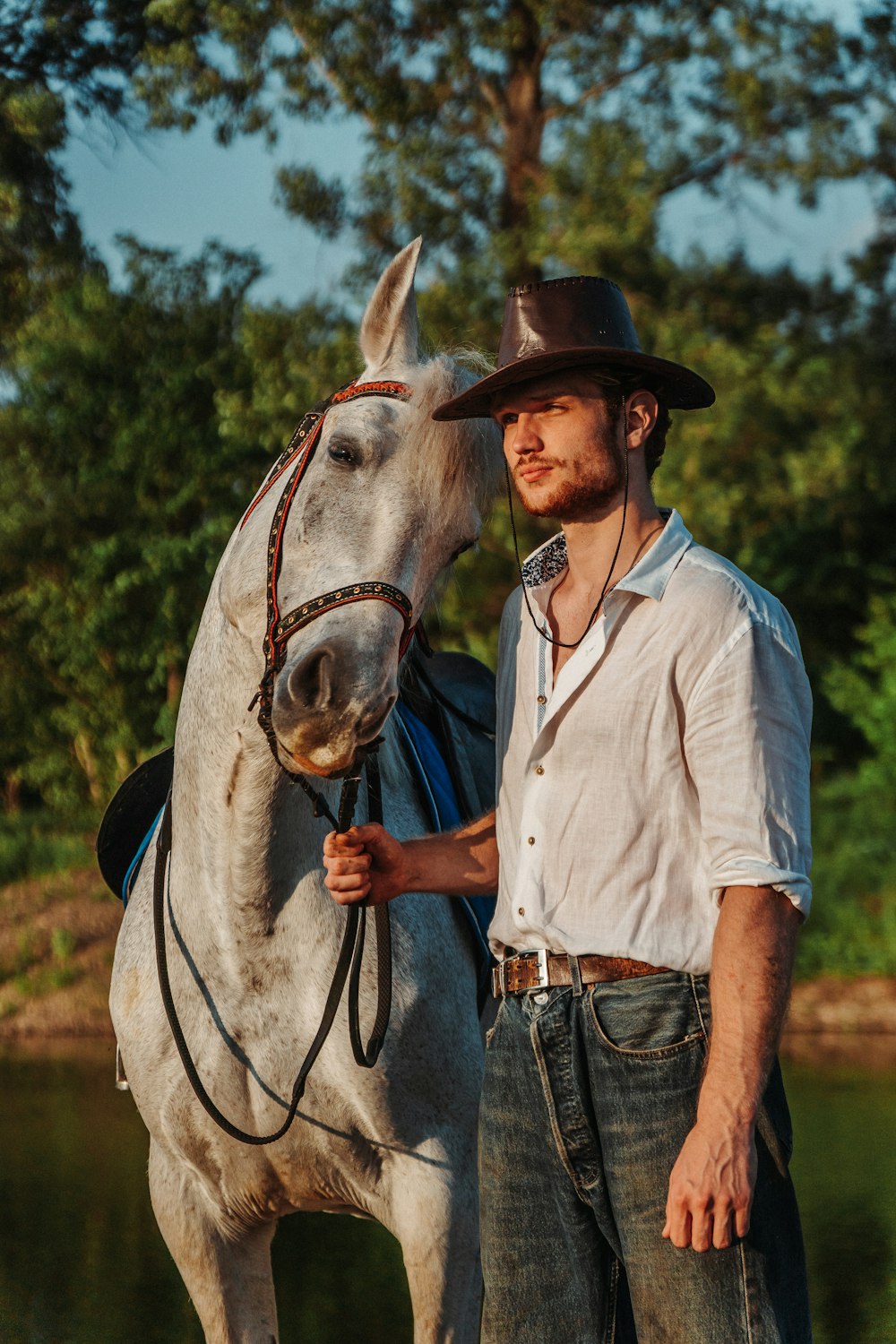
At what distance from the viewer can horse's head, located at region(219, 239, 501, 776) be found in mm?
2137

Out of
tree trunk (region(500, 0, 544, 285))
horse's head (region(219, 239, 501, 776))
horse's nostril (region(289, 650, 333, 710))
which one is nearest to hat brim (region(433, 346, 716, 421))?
horse's head (region(219, 239, 501, 776))

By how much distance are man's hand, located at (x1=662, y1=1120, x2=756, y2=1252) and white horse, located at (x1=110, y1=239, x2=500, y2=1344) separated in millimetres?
902

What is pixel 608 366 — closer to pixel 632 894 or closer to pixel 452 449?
pixel 452 449

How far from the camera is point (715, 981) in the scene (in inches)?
64.9

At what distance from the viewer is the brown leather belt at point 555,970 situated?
1797mm

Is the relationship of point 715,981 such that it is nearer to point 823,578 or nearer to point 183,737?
point 183,737

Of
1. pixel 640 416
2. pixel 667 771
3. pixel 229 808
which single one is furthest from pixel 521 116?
pixel 667 771

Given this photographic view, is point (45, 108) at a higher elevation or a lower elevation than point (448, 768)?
higher

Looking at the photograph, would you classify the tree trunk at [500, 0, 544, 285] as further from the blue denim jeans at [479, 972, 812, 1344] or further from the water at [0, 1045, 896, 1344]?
the blue denim jeans at [479, 972, 812, 1344]

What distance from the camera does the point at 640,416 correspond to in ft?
6.53

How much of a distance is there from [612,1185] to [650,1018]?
232mm

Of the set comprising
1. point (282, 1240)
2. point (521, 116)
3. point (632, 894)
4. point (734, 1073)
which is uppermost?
point (521, 116)

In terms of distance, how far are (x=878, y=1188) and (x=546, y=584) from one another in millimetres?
4754

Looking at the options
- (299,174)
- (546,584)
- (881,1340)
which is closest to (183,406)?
(299,174)
